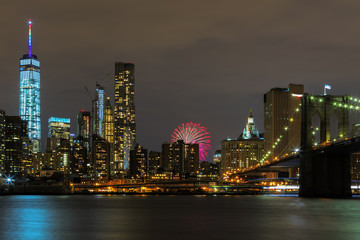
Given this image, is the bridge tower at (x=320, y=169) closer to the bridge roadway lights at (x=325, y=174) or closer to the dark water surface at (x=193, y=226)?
the bridge roadway lights at (x=325, y=174)

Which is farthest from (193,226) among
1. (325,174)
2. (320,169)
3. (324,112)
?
(324,112)

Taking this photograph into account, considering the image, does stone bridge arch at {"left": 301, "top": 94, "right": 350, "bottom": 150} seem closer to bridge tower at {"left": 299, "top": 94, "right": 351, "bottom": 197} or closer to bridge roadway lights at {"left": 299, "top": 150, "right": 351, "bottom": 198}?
bridge tower at {"left": 299, "top": 94, "right": 351, "bottom": 197}

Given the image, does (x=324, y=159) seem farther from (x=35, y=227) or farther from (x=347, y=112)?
(x=35, y=227)

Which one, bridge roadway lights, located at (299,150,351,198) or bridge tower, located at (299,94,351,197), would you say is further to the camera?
bridge tower, located at (299,94,351,197)

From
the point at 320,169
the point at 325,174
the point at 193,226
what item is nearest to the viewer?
the point at 193,226

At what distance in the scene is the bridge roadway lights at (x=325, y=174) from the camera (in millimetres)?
83562

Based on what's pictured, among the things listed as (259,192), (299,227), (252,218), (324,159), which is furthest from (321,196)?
(259,192)

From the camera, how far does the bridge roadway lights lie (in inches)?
3290

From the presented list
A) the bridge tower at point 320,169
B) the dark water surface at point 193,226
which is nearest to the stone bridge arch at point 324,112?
the bridge tower at point 320,169

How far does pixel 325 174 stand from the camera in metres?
83.8

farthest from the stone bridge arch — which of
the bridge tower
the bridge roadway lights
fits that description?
the bridge roadway lights

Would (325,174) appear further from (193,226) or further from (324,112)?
(193,226)

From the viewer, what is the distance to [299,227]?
156 feet

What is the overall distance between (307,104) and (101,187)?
242ft
